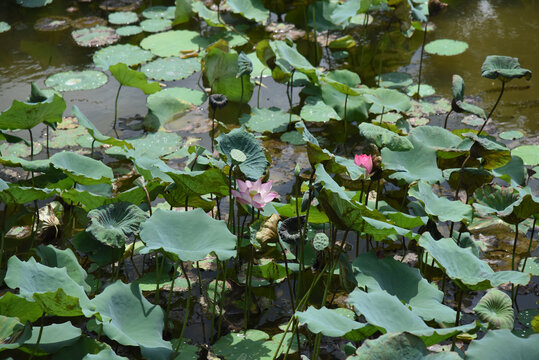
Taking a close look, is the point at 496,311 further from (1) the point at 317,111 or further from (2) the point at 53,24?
(2) the point at 53,24

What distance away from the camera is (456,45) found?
182 inches

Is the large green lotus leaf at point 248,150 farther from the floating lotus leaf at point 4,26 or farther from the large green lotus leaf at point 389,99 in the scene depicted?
the floating lotus leaf at point 4,26

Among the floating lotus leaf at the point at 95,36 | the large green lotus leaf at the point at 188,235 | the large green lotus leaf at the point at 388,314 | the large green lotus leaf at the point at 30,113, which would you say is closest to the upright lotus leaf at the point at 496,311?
the large green lotus leaf at the point at 388,314

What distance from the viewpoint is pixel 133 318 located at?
1925mm

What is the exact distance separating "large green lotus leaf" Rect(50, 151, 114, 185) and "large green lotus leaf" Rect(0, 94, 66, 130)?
0.23 m

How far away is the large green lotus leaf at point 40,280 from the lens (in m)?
1.77

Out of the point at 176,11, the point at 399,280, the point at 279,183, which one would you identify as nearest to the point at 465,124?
the point at 279,183

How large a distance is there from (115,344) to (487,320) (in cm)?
128

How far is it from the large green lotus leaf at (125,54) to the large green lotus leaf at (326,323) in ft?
10.2

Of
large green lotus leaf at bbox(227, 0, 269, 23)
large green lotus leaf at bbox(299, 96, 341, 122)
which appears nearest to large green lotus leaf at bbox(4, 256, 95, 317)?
large green lotus leaf at bbox(299, 96, 341, 122)

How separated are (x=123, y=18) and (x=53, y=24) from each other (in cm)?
57

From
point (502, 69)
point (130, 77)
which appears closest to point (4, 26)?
point (130, 77)

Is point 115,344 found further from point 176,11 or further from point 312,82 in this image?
point 176,11

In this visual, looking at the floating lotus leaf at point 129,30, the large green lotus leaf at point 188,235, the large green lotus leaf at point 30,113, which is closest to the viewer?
the large green lotus leaf at point 188,235
